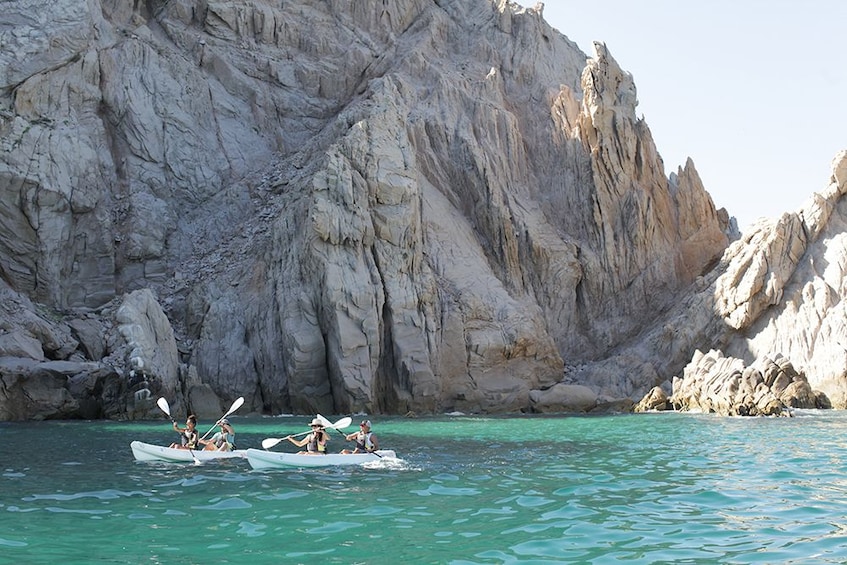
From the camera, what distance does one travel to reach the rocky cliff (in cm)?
4600

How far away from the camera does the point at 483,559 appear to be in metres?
11.5

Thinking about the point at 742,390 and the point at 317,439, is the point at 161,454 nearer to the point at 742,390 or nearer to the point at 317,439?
the point at 317,439

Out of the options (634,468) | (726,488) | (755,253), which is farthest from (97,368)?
(755,253)

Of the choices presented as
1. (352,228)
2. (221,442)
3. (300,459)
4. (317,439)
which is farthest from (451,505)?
(352,228)

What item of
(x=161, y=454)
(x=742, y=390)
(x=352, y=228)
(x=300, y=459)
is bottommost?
(x=300, y=459)

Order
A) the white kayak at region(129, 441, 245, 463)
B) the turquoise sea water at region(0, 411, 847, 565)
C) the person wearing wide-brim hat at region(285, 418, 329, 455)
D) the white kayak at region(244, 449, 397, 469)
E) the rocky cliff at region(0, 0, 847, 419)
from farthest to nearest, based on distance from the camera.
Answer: the rocky cliff at region(0, 0, 847, 419), the person wearing wide-brim hat at region(285, 418, 329, 455), the white kayak at region(129, 441, 245, 463), the white kayak at region(244, 449, 397, 469), the turquoise sea water at region(0, 411, 847, 565)

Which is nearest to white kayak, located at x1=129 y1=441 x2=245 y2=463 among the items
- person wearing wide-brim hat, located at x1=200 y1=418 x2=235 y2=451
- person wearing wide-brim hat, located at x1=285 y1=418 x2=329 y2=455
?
person wearing wide-brim hat, located at x1=200 y1=418 x2=235 y2=451

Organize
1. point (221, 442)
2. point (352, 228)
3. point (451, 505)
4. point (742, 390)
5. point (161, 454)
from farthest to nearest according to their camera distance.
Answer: point (352, 228) → point (742, 390) → point (221, 442) → point (161, 454) → point (451, 505)

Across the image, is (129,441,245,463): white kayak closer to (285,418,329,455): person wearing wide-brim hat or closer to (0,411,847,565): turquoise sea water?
(0,411,847,565): turquoise sea water

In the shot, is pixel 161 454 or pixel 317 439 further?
pixel 317 439

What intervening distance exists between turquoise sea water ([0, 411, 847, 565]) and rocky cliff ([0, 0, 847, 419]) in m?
17.6

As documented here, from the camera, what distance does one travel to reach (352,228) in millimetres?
47844

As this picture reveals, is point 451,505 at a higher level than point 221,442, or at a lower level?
lower

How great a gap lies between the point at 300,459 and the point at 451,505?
7.73m
